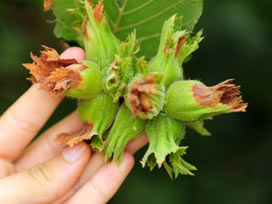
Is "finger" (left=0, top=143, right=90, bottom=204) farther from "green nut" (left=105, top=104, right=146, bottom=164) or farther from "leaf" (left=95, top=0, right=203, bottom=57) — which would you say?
"leaf" (left=95, top=0, right=203, bottom=57)

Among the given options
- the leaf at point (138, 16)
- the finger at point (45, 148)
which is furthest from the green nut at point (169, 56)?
the finger at point (45, 148)

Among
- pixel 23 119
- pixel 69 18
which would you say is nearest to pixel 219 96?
pixel 69 18

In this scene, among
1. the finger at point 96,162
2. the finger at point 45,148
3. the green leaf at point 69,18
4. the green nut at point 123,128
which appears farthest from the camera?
the finger at point 45,148

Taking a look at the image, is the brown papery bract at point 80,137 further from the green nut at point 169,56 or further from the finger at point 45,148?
the finger at point 45,148

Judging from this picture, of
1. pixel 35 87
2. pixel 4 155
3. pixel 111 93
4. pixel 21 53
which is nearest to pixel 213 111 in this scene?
pixel 111 93

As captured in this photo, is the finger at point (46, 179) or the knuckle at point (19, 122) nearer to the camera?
the finger at point (46, 179)

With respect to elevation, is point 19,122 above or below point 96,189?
above

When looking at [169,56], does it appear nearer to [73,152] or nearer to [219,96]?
[219,96]
